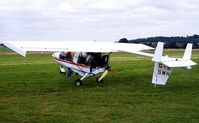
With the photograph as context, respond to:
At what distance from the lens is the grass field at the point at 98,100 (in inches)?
500

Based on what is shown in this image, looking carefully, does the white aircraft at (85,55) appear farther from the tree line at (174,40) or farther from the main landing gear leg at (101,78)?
the tree line at (174,40)

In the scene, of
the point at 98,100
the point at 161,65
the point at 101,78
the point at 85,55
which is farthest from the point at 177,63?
the point at 85,55

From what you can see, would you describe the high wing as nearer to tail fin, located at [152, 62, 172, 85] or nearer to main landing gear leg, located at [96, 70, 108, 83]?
main landing gear leg, located at [96, 70, 108, 83]

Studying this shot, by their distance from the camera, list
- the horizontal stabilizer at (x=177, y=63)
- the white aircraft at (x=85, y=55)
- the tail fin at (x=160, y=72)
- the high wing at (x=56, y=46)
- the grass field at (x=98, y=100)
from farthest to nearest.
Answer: the white aircraft at (x=85, y=55) → the tail fin at (x=160, y=72) → the horizontal stabilizer at (x=177, y=63) → the high wing at (x=56, y=46) → the grass field at (x=98, y=100)

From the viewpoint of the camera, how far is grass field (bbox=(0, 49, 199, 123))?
12711 mm

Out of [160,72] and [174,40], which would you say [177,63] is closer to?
[160,72]

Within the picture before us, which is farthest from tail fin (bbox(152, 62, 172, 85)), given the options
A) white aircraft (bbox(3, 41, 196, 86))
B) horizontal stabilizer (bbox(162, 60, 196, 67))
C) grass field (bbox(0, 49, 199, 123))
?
grass field (bbox(0, 49, 199, 123))

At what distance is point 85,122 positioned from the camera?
12.0 metres

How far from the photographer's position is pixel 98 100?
1597cm

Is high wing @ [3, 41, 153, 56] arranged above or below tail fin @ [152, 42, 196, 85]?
above

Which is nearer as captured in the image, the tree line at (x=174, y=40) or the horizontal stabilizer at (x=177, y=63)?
the horizontal stabilizer at (x=177, y=63)

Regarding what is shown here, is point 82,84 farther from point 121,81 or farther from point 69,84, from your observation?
point 121,81

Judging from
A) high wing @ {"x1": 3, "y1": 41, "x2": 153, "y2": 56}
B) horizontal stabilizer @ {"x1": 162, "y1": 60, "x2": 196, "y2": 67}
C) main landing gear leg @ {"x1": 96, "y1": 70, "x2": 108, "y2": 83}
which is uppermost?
high wing @ {"x1": 3, "y1": 41, "x2": 153, "y2": 56}

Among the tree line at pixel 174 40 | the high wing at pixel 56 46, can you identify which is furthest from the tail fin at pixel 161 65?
the tree line at pixel 174 40
